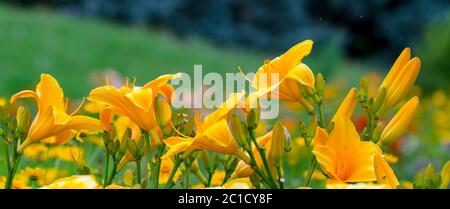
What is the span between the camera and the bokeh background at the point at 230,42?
4.07 m

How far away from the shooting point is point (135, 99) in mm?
700

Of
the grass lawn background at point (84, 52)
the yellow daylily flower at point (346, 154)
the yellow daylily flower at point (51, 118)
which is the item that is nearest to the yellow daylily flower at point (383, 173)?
the yellow daylily flower at point (346, 154)

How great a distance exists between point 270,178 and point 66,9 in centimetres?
1004

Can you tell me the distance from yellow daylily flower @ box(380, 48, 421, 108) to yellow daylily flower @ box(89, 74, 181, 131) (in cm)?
21

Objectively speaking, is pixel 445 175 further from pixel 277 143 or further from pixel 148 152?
pixel 148 152

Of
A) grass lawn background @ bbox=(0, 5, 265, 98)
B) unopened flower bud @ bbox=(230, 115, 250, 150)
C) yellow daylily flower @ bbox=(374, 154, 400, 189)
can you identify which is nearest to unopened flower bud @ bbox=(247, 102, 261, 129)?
unopened flower bud @ bbox=(230, 115, 250, 150)

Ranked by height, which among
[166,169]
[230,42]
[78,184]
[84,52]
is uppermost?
[230,42]

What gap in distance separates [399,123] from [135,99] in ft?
0.82

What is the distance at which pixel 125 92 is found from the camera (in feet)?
2.31

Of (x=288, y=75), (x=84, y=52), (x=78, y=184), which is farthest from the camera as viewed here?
(x=84, y=52)

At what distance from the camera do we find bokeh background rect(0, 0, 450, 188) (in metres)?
4.07

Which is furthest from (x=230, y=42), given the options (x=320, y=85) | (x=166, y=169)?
(x=320, y=85)

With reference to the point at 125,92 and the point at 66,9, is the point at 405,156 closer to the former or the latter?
the point at 125,92

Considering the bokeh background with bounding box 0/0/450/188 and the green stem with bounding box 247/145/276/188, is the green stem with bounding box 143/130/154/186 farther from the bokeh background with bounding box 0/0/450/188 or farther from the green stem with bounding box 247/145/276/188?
the bokeh background with bounding box 0/0/450/188
